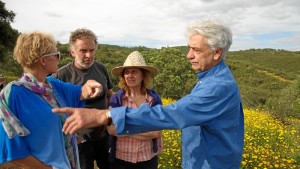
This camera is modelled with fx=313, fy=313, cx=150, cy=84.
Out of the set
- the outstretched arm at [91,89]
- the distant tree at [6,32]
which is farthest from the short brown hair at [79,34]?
the distant tree at [6,32]

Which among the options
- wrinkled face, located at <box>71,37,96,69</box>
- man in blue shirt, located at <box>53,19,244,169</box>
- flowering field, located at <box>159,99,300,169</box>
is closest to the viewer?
man in blue shirt, located at <box>53,19,244,169</box>

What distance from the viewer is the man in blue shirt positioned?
1.64 m

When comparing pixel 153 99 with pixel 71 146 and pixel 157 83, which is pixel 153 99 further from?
A: pixel 157 83

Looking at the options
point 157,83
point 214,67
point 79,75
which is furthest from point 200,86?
point 157,83

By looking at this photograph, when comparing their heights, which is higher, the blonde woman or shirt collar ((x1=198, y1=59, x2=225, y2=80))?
shirt collar ((x1=198, y1=59, x2=225, y2=80))

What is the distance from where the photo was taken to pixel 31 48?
2264 mm

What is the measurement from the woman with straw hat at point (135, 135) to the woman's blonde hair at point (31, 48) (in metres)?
0.99

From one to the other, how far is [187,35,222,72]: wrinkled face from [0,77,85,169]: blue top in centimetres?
109

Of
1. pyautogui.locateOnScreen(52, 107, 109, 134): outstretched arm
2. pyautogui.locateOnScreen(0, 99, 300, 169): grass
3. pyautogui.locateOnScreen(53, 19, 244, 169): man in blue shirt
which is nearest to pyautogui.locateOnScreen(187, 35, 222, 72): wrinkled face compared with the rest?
pyautogui.locateOnScreen(53, 19, 244, 169): man in blue shirt

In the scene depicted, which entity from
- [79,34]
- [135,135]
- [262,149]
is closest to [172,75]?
[262,149]

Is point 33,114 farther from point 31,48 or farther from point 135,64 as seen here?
point 135,64

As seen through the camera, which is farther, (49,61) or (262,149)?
(262,149)

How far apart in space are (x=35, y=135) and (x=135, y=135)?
3.34 feet

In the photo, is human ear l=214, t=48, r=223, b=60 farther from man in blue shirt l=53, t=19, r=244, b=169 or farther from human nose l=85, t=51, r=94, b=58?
human nose l=85, t=51, r=94, b=58
